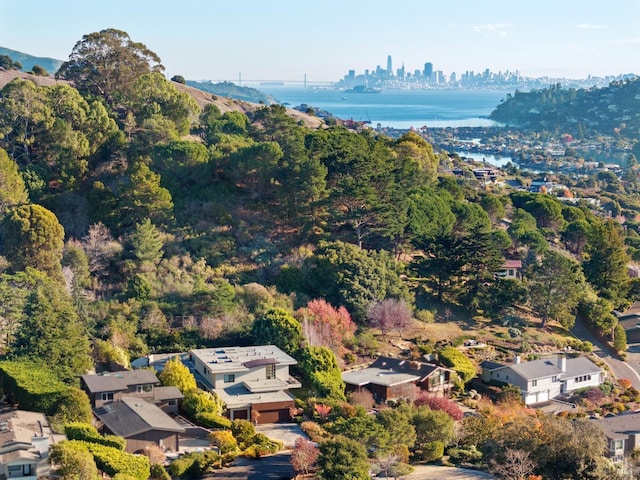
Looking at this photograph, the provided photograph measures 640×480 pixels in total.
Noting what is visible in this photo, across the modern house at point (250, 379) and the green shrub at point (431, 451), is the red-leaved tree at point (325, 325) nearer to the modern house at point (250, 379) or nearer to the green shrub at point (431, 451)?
the modern house at point (250, 379)

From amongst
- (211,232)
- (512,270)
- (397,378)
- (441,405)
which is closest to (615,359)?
→ (512,270)

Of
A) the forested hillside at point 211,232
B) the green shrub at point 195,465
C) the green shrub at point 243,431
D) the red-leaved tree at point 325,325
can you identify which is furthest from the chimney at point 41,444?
the red-leaved tree at point 325,325

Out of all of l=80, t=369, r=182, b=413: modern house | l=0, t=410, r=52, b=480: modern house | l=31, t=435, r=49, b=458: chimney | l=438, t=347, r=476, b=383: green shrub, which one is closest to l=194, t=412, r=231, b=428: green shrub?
l=80, t=369, r=182, b=413: modern house

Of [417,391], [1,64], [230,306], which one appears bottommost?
[417,391]

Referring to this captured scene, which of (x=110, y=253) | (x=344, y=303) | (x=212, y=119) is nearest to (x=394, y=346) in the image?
(x=344, y=303)

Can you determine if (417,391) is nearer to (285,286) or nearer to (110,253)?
(285,286)

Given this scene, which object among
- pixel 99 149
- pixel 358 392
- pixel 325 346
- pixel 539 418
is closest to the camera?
pixel 539 418
